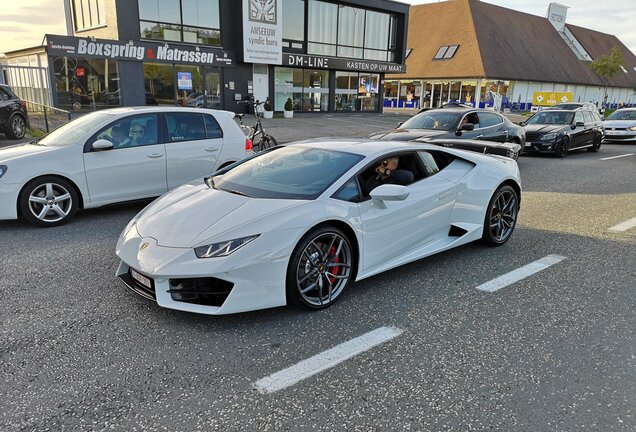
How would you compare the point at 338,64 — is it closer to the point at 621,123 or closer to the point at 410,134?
the point at 621,123

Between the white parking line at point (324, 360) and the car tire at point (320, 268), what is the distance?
0.53 m

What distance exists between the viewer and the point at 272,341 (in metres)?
3.32

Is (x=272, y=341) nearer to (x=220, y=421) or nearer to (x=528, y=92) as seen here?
(x=220, y=421)

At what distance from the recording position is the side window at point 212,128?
24.7 ft

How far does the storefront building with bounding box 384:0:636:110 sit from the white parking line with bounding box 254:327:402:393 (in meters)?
39.7

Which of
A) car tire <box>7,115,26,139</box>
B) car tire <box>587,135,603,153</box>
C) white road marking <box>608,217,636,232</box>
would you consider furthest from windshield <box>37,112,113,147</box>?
car tire <box>587,135,603,153</box>

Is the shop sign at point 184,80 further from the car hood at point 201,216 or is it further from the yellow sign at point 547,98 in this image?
the yellow sign at point 547,98

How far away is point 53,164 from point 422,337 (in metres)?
5.08

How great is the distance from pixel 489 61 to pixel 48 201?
41123mm

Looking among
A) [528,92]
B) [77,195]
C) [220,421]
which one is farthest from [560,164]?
[528,92]

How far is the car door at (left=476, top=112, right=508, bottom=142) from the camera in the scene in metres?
11.1

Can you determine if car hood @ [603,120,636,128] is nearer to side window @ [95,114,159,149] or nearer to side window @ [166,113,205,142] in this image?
side window @ [166,113,205,142]

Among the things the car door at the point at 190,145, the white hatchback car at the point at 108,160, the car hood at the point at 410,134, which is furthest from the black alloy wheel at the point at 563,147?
the car door at the point at 190,145

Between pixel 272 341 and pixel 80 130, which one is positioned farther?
pixel 80 130
